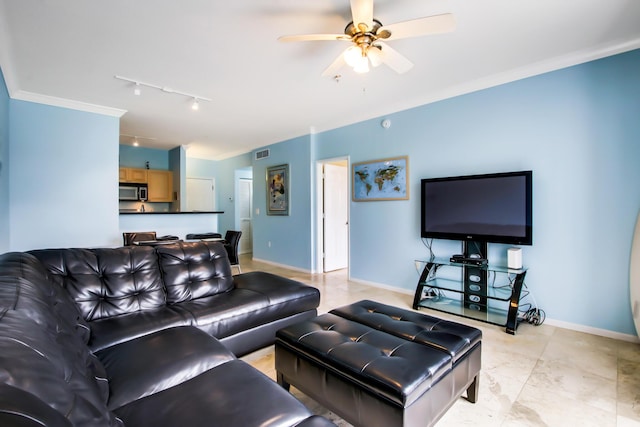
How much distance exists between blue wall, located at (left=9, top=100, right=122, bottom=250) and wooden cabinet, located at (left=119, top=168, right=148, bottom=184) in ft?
7.76

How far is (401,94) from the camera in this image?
366 centimetres

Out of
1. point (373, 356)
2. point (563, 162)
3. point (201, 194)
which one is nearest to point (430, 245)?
point (563, 162)

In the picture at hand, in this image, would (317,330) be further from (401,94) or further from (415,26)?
(401,94)

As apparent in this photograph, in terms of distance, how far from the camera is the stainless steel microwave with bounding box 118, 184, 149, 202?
6285 millimetres

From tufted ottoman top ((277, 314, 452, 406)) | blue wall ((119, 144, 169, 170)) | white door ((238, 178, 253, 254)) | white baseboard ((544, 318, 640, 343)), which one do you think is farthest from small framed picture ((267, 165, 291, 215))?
white baseboard ((544, 318, 640, 343))

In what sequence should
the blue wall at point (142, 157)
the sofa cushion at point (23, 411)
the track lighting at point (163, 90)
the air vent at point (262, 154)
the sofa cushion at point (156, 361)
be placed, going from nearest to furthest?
the sofa cushion at point (23, 411) → the sofa cushion at point (156, 361) → the track lighting at point (163, 90) → the air vent at point (262, 154) → the blue wall at point (142, 157)

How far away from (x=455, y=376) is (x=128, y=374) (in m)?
1.51

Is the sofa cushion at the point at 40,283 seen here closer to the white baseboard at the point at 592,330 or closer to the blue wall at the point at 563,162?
the blue wall at the point at 563,162

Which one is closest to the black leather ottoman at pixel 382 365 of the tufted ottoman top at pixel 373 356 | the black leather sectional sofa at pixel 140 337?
the tufted ottoman top at pixel 373 356

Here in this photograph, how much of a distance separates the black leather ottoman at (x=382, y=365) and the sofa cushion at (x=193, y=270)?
982mm

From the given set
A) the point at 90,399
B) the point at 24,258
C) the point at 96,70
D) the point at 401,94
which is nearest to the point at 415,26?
the point at 401,94

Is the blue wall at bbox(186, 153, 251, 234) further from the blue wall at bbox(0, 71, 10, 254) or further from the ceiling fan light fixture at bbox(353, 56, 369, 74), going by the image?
the ceiling fan light fixture at bbox(353, 56, 369, 74)

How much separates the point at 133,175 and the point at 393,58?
19.8ft

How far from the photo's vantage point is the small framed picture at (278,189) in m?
5.71
